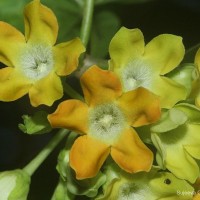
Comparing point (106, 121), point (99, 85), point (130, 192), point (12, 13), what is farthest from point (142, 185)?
point (12, 13)

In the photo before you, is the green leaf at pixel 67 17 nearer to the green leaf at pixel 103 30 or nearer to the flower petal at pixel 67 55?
the green leaf at pixel 103 30

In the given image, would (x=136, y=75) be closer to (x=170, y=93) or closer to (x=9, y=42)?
(x=170, y=93)

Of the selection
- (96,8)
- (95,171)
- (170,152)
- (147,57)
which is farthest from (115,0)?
(95,171)

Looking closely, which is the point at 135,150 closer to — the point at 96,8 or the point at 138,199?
the point at 138,199

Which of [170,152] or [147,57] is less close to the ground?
[147,57]

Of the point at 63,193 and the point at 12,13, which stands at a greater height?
the point at 12,13

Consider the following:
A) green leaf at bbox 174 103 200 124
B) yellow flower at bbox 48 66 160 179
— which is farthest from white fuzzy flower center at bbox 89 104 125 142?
green leaf at bbox 174 103 200 124

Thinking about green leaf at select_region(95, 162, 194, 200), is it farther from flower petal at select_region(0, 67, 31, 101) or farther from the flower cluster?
flower petal at select_region(0, 67, 31, 101)
